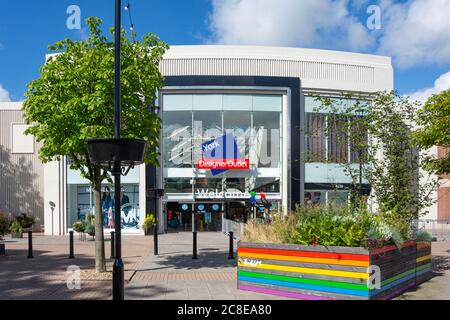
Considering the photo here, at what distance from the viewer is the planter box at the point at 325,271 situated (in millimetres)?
7547

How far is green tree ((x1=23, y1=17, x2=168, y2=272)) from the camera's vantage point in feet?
33.1

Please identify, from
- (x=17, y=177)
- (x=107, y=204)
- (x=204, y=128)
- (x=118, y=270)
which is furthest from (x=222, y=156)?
(x=118, y=270)

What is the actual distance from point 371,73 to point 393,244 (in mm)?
22734

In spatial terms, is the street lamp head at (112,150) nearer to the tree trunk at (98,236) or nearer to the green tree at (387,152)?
the tree trunk at (98,236)

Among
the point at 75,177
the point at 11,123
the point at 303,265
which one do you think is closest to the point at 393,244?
the point at 303,265

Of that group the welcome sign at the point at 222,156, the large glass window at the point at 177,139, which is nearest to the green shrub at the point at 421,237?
the welcome sign at the point at 222,156

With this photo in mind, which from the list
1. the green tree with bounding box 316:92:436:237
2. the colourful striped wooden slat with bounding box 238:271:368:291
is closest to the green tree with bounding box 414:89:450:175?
the green tree with bounding box 316:92:436:237

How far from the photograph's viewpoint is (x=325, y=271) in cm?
782

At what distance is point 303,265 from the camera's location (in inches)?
319

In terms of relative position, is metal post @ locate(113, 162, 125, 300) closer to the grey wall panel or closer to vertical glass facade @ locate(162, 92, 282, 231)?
vertical glass facade @ locate(162, 92, 282, 231)

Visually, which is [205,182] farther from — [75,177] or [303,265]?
[303,265]

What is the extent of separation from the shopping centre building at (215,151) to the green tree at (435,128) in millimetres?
12649

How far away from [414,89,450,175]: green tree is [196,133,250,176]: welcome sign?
13680 mm

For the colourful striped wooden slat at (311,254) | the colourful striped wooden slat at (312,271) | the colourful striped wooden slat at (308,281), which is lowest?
the colourful striped wooden slat at (308,281)
